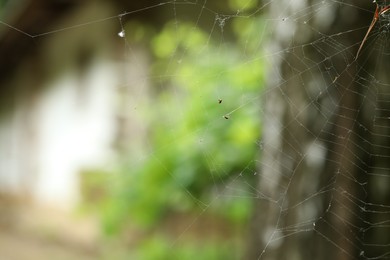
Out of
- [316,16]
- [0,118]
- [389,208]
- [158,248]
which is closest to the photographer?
[316,16]

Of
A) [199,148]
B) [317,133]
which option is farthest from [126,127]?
[317,133]

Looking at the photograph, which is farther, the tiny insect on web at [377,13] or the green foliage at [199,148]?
the green foliage at [199,148]

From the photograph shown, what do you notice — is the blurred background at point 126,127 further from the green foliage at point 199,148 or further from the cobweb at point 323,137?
the cobweb at point 323,137

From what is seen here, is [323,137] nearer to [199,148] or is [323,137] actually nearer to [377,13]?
[377,13]

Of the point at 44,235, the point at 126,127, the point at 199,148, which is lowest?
the point at 44,235

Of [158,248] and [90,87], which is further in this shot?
[90,87]

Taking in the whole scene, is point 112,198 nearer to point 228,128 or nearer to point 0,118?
point 228,128

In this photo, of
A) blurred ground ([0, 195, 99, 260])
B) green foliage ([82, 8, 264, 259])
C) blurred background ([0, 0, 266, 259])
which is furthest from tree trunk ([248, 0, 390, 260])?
blurred ground ([0, 195, 99, 260])

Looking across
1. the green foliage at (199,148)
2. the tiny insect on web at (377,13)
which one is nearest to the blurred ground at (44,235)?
the green foliage at (199,148)

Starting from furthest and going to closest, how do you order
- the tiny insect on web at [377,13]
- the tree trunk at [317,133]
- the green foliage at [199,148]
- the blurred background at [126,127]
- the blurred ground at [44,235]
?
the blurred ground at [44,235] → the blurred background at [126,127] → the green foliage at [199,148] → the tree trunk at [317,133] → the tiny insect on web at [377,13]

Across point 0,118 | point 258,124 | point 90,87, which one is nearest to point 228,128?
point 258,124

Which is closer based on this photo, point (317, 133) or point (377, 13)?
point (377, 13)
